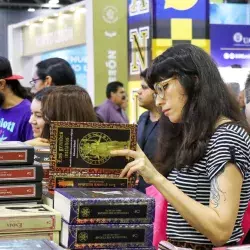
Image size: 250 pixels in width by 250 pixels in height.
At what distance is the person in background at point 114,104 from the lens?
693 cm

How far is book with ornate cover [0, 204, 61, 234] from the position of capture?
1.36 m

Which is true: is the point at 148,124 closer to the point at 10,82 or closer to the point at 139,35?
the point at 10,82

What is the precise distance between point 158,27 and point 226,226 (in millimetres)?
5211

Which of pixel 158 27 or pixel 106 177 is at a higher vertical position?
pixel 158 27

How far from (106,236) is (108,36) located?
6318mm

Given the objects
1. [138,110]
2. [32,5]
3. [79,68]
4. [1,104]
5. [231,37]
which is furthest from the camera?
[32,5]

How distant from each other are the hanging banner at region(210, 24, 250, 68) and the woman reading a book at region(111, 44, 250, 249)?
5.97 m

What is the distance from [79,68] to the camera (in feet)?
32.5

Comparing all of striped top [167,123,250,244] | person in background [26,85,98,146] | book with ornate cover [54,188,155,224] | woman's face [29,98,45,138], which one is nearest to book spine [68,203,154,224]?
book with ornate cover [54,188,155,224]

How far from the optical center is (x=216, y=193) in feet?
5.06

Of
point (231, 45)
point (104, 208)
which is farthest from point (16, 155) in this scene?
point (231, 45)

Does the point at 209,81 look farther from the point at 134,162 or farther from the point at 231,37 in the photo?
the point at 231,37

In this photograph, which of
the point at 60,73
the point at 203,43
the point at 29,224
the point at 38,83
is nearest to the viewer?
the point at 29,224

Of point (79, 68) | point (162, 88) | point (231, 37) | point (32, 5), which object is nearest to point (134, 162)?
point (162, 88)
